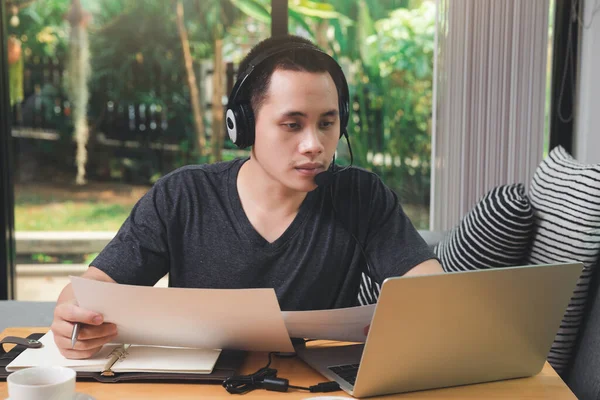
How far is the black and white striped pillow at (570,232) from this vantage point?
1620 millimetres

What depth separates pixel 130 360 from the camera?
43.1 inches

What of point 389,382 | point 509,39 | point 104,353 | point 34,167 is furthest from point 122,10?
point 389,382

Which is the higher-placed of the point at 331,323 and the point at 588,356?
the point at 331,323

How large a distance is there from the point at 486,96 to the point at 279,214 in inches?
62.7

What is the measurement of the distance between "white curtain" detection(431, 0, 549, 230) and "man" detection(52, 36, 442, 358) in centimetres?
136

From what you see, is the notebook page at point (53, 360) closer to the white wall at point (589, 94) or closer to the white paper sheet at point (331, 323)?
the white paper sheet at point (331, 323)

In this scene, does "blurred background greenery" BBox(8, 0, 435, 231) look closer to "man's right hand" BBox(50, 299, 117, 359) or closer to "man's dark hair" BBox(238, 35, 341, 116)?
"man's dark hair" BBox(238, 35, 341, 116)

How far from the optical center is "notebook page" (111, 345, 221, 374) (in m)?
1.06

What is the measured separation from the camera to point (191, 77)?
10.0ft

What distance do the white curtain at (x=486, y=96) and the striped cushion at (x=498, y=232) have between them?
2.95ft

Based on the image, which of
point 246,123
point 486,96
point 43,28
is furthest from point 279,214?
point 43,28

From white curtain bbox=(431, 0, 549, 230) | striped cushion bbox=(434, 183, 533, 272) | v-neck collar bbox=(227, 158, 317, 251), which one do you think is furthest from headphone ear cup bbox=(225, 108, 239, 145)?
white curtain bbox=(431, 0, 549, 230)

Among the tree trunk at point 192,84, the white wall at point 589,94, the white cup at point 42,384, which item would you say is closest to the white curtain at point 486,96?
the white wall at point 589,94

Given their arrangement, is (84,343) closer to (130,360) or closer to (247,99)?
(130,360)
